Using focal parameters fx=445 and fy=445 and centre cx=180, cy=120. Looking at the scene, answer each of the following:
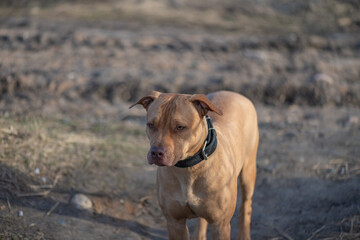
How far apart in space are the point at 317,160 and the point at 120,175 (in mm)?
2954

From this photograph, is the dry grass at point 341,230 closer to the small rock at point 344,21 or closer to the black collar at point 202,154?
the black collar at point 202,154

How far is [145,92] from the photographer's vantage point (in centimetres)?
955

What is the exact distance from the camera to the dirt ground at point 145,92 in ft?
17.5

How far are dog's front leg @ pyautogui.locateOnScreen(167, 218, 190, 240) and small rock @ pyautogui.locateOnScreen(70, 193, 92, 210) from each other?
1.51m

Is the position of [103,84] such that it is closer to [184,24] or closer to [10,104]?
[10,104]

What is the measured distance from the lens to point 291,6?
17547 mm

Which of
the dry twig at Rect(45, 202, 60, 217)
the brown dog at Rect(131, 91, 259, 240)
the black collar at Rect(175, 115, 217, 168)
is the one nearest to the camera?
the brown dog at Rect(131, 91, 259, 240)

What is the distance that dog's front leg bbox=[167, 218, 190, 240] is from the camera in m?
4.18

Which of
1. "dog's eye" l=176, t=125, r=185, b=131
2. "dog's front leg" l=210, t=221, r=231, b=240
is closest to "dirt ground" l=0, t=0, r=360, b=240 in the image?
"dog's front leg" l=210, t=221, r=231, b=240

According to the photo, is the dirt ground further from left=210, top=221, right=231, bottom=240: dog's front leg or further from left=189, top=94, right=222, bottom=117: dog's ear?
left=189, top=94, right=222, bottom=117: dog's ear

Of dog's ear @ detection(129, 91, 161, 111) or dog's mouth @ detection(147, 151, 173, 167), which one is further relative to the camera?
dog's ear @ detection(129, 91, 161, 111)

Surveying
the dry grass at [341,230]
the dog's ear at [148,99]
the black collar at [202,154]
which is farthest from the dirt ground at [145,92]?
the dog's ear at [148,99]

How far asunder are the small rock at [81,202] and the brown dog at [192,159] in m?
1.51

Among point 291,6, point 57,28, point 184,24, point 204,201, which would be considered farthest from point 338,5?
point 204,201
